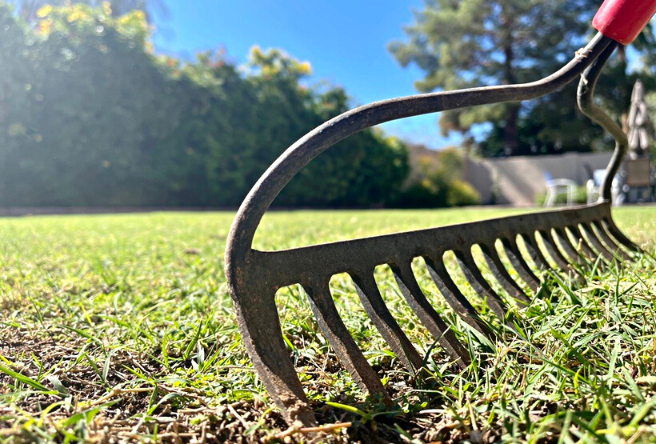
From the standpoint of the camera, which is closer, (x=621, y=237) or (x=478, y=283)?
(x=478, y=283)

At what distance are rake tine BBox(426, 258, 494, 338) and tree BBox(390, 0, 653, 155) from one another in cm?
1877

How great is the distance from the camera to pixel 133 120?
1033 cm

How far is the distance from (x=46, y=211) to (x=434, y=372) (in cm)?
1027

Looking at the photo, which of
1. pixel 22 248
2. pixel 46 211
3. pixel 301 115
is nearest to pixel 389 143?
pixel 301 115

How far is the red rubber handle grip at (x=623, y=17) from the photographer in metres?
0.97

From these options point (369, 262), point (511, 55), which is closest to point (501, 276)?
point (369, 262)

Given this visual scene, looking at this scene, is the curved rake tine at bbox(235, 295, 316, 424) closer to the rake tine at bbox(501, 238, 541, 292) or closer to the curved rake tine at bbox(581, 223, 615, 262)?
the rake tine at bbox(501, 238, 541, 292)

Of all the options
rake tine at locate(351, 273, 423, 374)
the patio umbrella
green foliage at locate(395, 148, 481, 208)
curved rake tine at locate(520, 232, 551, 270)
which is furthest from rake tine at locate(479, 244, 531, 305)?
green foliage at locate(395, 148, 481, 208)

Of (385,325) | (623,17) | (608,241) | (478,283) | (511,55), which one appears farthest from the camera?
(511,55)

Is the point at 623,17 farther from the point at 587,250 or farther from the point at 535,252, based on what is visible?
the point at 587,250

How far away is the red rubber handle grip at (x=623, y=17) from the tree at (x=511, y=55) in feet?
60.5

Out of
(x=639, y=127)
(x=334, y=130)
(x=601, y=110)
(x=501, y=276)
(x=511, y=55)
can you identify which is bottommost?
(x=501, y=276)

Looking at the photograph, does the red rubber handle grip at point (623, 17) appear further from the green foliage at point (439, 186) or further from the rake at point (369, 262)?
the green foliage at point (439, 186)

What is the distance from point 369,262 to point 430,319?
178 millimetres
